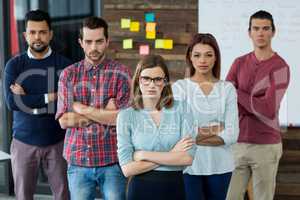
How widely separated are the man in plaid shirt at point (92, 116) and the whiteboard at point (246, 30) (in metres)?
1.53

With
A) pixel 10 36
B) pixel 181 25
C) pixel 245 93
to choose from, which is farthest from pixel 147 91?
pixel 10 36

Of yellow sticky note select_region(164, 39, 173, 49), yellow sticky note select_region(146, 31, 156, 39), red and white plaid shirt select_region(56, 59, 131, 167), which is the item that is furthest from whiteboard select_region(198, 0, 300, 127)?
red and white plaid shirt select_region(56, 59, 131, 167)

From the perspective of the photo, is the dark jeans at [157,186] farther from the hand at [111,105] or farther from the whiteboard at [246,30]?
the whiteboard at [246,30]

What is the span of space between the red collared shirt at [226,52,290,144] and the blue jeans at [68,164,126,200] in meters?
0.97

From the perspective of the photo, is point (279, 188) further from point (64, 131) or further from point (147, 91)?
point (147, 91)

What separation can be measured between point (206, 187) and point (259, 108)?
74 centimetres

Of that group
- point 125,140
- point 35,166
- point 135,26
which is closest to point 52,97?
point 35,166

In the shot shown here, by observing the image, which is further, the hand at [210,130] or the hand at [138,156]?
the hand at [210,130]

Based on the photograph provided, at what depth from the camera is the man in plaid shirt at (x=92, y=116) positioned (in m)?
3.32

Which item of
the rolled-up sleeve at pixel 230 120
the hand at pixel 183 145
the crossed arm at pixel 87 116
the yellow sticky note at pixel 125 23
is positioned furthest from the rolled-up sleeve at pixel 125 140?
the yellow sticky note at pixel 125 23

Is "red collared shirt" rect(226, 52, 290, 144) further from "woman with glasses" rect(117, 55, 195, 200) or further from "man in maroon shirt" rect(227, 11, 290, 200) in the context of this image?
"woman with glasses" rect(117, 55, 195, 200)

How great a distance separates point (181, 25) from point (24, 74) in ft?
5.26

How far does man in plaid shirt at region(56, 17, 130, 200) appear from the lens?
3.32m

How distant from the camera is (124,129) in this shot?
9.57 feet
